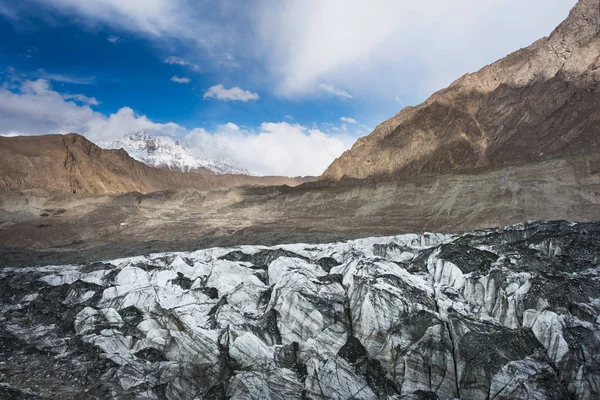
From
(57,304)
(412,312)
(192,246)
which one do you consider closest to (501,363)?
(412,312)

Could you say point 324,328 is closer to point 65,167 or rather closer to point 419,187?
point 419,187

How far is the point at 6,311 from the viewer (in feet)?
51.3

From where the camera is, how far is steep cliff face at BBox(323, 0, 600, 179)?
47094 millimetres

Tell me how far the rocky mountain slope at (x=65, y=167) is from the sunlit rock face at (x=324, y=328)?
2686 inches

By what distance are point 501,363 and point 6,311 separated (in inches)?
694

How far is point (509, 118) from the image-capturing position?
56.1 metres

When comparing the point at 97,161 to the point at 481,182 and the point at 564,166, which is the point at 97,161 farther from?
the point at 564,166

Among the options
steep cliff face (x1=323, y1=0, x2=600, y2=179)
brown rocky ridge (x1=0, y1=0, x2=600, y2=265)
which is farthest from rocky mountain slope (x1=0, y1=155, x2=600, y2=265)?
steep cliff face (x1=323, y1=0, x2=600, y2=179)

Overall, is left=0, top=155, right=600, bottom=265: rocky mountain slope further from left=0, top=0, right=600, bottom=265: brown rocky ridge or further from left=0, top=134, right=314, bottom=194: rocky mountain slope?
left=0, top=134, right=314, bottom=194: rocky mountain slope

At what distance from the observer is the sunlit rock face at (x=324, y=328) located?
1052 centimetres

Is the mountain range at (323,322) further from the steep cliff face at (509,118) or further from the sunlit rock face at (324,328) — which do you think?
the steep cliff face at (509,118)

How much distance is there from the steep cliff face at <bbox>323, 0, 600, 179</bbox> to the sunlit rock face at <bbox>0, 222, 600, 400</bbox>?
35.6 metres

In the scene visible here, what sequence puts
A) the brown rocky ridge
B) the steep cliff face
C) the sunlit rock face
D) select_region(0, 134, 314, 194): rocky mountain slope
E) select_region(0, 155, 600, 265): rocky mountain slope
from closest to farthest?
the sunlit rock face, select_region(0, 155, 600, 265): rocky mountain slope, the brown rocky ridge, the steep cliff face, select_region(0, 134, 314, 194): rocky mountain slope

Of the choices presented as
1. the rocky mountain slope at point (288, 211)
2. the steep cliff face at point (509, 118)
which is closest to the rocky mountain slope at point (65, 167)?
the rocky mountain slope at point (288, 211)
